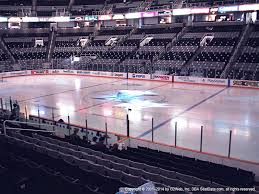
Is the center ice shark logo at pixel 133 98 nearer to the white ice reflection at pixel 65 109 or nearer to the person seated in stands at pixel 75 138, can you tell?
the white ice reflection at pixel 65 109

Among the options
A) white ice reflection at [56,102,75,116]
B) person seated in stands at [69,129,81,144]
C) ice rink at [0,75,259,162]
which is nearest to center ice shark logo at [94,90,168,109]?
ice rink at [0,75,259,162]

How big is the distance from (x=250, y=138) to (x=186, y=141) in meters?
3.14

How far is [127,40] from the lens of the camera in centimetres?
4781

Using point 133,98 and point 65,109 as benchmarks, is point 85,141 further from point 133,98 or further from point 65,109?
point 133,98

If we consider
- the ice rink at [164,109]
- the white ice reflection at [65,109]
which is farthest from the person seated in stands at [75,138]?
the white ice reflection at [65,109]

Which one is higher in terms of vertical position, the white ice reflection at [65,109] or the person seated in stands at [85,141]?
the person seated in stands at [85,141]

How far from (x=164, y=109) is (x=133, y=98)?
15.3ft

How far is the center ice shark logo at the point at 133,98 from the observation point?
2081 centimetres

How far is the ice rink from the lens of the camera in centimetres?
1364

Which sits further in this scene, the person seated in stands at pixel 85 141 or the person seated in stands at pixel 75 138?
the person seated in stands at pixel 85 141

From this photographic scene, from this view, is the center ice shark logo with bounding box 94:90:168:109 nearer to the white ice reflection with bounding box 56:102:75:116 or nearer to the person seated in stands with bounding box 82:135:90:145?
the white ice reflection with bounding box 56:102:75:116

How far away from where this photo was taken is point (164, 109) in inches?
766

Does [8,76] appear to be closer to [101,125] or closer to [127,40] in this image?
[127,40]

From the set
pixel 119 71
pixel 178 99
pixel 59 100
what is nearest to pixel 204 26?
pixel 119 71
